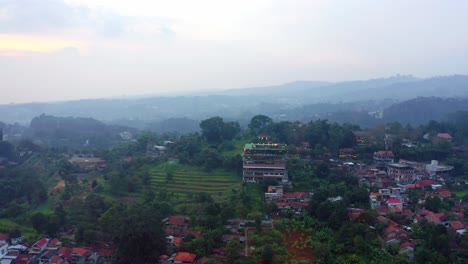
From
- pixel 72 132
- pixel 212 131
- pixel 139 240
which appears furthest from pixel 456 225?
pixel 72 132

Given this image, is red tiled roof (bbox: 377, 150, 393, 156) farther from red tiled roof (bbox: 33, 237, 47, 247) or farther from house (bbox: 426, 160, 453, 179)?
red tiled roof (bbox: 33, 237, 47, 247)

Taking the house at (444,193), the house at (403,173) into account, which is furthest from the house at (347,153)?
the house at (444,193)

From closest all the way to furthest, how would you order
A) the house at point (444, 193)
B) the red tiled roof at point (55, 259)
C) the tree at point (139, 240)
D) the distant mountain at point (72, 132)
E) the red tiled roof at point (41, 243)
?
1. the tree at point (139, 240)
2. the red tiled roof at point (55, 259)
3. the red tiled roof at point (41, 243)
4. the house at point (444, 193)
5. the distant mountain at point (72, 132)

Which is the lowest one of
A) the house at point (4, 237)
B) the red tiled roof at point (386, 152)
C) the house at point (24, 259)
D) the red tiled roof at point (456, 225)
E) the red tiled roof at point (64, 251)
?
the house at point (24, 259)

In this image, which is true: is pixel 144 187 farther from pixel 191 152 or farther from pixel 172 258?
pixel 172 258

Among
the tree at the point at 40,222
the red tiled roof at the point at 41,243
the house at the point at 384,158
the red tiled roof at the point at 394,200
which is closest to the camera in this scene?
the red tiled roof at the point at 41,243

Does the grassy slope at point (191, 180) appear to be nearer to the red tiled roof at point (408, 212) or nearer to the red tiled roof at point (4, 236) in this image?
the red tiled roof at point (4, 236)

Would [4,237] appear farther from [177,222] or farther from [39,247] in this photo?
[177,222]
